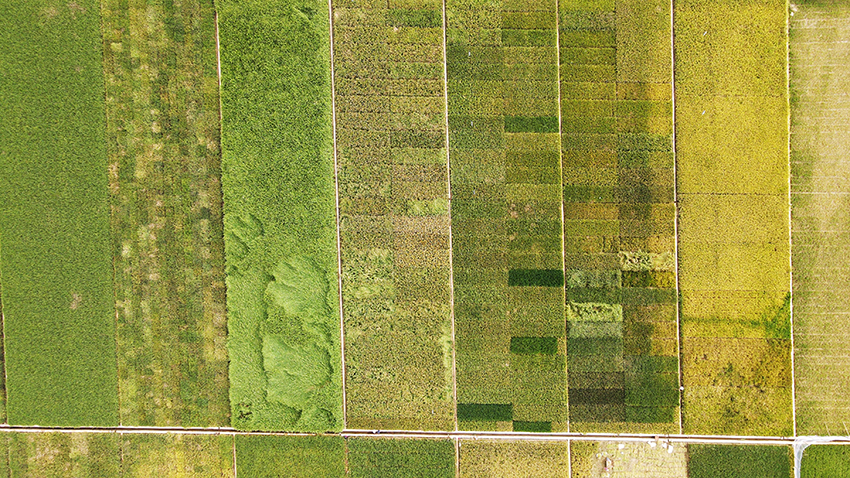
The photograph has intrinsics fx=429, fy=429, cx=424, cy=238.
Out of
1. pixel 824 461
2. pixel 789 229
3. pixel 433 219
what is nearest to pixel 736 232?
pixel 789 229

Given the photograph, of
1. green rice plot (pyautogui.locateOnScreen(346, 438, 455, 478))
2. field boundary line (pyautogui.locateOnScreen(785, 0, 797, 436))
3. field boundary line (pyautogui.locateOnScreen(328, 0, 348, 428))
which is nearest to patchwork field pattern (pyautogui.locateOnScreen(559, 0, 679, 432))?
field boundary line (pyautogui.locateOnScreen(785, 0, 797, 436))

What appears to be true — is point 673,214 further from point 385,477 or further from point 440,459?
point 385,477

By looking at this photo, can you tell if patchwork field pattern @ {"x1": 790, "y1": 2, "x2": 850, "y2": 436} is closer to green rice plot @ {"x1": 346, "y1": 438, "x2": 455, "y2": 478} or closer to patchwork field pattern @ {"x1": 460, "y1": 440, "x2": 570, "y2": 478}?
patchwork field pattern @ {"x1": 460, "y1": 440, "x2": 570, "y2": 478}

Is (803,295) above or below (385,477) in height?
above

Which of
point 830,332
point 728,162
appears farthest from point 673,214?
point 830,332

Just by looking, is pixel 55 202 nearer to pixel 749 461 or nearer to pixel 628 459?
pixel 628 459
